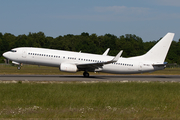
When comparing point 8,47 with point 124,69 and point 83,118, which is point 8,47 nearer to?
point 124,69

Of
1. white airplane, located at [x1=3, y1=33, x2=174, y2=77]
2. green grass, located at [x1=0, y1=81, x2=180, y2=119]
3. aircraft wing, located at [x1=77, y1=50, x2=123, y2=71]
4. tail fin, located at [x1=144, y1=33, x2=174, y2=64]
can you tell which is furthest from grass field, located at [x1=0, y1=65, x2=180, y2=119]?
tail fin, located at [x1=144, y1=33, x2=174, y2=64]

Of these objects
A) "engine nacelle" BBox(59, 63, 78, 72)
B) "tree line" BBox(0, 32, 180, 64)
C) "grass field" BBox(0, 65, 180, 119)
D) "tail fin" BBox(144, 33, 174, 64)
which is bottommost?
"grass field" BBox(0, 65, 180, 119)

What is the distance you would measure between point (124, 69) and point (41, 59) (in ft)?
40.0

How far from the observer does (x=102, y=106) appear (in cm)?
1366

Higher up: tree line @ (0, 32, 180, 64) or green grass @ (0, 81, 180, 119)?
tree line @ (0, 32, 180, 64)

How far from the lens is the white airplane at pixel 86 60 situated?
1355 inches

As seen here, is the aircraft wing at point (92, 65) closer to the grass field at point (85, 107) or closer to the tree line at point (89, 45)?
the grass field at point (85, 107)

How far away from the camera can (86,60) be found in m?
35.8

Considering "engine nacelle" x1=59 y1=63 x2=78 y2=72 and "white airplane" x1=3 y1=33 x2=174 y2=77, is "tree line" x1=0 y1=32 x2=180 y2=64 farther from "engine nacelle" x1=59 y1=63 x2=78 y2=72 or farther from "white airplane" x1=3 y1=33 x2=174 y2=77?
"engine nacelle" x1=59 y1=63 x2=78 y2=72

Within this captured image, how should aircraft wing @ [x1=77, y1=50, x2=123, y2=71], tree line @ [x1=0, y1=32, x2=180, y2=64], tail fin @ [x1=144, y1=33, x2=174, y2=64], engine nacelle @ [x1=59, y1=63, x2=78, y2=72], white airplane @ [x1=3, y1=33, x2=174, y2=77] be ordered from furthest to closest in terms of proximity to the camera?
tree line @ [x1=0, y1=32, x2=180, y2=64] < tail fin @ [x1=144, y1=33, x2=174, y2=64] < white airplane @ [x1=3, y1=33, x2=174, y2=77] < aircraft wing @ [x1=77, y1=50, x2=123, y2=71] < engine nacelle @ [x1=59, y1=63, x2=78, y2=72]

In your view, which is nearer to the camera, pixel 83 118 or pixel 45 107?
pixel 83 118

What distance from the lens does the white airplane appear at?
1355 inches

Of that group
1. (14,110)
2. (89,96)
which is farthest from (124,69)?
(14,110)

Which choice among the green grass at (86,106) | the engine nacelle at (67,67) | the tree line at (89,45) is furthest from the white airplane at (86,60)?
the tree line at (89,45)
